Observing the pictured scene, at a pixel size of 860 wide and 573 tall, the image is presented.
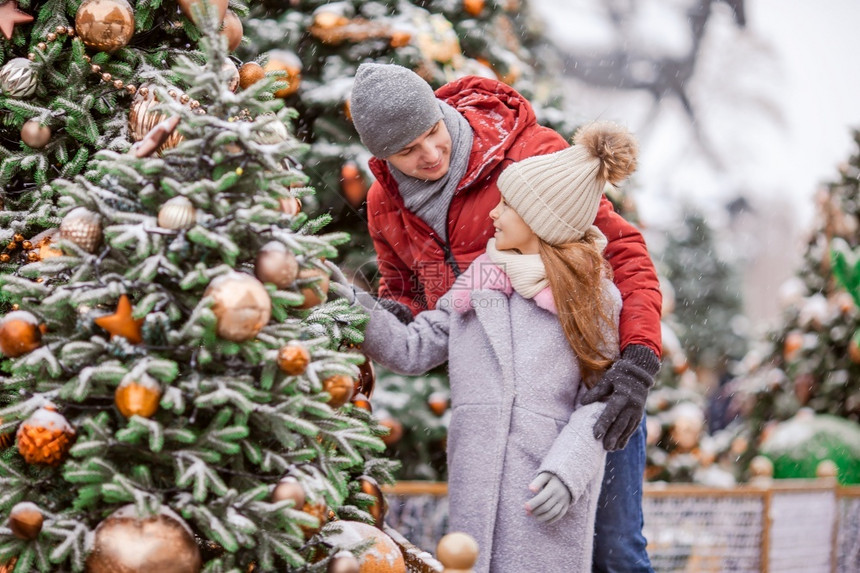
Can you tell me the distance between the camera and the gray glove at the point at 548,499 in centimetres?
179

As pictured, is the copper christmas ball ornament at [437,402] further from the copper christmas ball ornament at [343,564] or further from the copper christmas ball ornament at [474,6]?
the copper christmas ball ornament at [343,564]

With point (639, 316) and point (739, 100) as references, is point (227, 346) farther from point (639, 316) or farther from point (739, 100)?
point (739, 100)

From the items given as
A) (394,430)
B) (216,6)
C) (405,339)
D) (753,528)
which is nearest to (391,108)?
(216,6)

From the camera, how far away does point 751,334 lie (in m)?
10.9

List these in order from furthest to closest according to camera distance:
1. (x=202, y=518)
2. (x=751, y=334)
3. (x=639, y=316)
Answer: (x=751, y=334)
(x=639, y=316)
(x=202, y=518)

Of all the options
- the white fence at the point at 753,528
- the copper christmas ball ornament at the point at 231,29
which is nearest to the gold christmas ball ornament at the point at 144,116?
the copper christmas ball ornament at the point at 231,29

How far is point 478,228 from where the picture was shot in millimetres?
2084

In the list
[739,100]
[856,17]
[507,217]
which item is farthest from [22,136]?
[856,17]

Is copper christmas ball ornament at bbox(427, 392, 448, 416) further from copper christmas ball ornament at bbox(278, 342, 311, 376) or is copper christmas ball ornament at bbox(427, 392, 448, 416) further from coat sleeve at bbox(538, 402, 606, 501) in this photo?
copper christmas ball ornament at bbox(278, 342, 311, 376)

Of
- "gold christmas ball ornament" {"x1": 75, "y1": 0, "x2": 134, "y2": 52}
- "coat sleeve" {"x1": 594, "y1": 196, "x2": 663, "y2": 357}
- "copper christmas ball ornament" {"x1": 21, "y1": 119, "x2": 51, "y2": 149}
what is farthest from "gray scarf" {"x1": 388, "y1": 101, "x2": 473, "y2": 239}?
"copper christmas ball ornament" {"x1": 21, "y1": 119, "x2": 51, "y2": 149}

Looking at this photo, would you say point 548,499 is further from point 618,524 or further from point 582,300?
point 582,300

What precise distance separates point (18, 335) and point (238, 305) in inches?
16.6

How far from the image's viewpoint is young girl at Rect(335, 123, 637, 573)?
1899 millimetres

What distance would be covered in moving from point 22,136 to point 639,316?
4.88 feet
